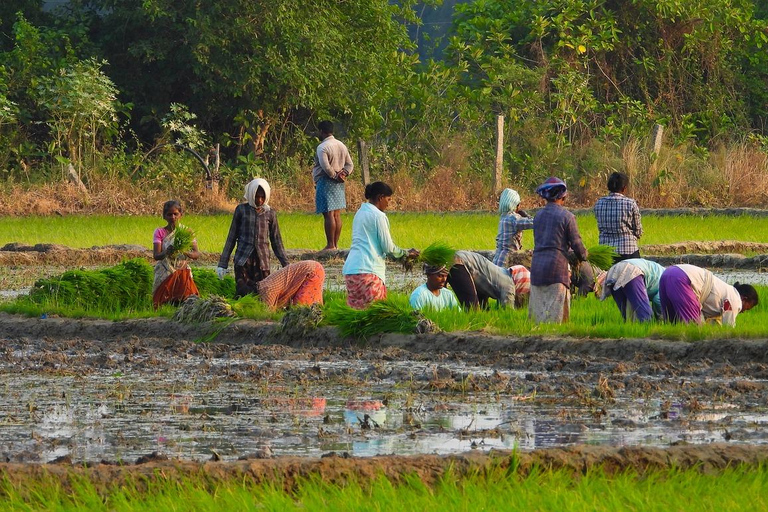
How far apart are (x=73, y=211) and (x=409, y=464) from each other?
67.3 ft

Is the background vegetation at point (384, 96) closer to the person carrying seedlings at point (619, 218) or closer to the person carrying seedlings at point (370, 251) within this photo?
the person carrying seedlings at point (619, 218)

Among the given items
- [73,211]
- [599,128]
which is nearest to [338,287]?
[73,211]

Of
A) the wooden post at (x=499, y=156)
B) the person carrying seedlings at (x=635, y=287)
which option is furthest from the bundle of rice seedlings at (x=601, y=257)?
the wooden post at (x=499, y=156)

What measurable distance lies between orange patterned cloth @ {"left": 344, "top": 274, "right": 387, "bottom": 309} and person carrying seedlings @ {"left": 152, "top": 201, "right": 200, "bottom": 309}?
5.09ft

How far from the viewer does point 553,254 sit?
9812mm

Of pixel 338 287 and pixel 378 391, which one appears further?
pixel 338 287

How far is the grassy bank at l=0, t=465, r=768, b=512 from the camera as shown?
487cm

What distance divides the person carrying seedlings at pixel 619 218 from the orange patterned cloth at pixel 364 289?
6.95 feet

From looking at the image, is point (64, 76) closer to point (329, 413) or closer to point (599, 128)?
point (599, 128)

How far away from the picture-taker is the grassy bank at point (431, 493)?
487cm

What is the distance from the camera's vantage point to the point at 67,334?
1095 centimetres

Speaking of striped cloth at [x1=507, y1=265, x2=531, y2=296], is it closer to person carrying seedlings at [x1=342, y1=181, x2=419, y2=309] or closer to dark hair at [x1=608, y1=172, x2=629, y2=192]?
dark hair at [x1=608, y1=172, x2=629, y2=192]

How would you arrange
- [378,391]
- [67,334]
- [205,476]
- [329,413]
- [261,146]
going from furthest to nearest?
[261,146], [67,334], [378,391], [329,413], [205,476]

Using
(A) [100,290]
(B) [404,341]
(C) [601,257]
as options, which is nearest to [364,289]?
(B) [404,341]
